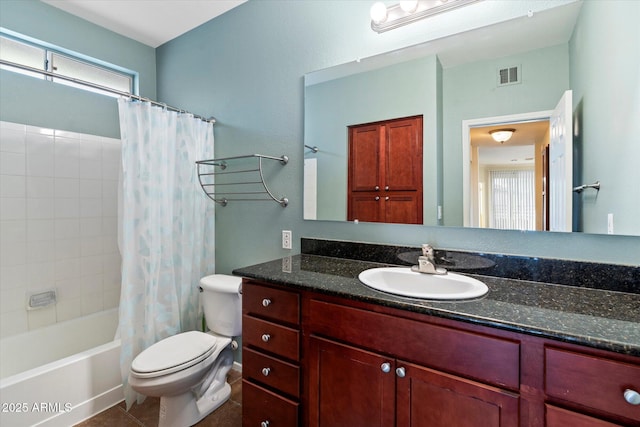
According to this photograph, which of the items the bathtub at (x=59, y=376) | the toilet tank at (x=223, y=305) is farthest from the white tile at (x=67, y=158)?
the toilet tank at (x=223, y=305)

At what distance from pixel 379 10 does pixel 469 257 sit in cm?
123

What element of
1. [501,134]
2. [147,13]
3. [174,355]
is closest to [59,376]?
[174,355]

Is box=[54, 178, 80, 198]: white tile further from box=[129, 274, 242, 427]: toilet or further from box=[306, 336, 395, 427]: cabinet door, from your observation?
box=[306, 336, 395, 427]: cabinet door

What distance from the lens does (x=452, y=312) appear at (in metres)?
0.88

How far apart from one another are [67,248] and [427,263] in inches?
96.5

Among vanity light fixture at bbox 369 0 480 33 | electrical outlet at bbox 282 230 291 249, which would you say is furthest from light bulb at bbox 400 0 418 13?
electrical outlet at bbox 282 230 291 249

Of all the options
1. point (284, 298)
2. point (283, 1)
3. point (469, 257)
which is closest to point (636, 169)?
point (469, 257)

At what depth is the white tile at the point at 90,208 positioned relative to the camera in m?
2.25

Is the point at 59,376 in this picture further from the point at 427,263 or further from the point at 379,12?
the point at 379,12

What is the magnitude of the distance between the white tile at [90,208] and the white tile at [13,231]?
1.09 feet

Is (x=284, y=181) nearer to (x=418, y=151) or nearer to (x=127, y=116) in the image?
(x=418, y=151)

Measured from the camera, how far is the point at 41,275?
2051mm

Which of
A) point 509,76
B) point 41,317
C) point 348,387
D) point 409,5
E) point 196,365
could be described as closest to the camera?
Result: point 348,387

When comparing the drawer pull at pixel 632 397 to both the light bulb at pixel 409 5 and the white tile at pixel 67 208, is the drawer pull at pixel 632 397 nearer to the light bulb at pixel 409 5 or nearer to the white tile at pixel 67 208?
the light bulb at pixel 409 5
